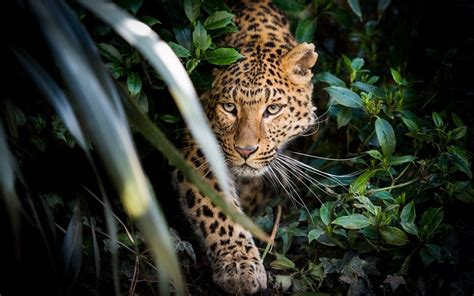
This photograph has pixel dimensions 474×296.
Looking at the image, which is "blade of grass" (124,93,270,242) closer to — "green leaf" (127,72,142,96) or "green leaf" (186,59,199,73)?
"green leaf" (127,72,142,96)

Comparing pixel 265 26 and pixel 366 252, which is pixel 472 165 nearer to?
pixel 366 252

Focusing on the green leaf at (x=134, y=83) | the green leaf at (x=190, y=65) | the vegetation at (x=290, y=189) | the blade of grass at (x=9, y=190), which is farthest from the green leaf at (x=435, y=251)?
the blade of grass at (x=9, y=190)

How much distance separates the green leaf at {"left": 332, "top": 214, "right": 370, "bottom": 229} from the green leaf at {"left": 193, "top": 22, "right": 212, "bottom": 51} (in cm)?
112

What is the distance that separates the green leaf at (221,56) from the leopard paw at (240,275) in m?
1.04

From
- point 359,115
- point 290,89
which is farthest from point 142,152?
point 359,115

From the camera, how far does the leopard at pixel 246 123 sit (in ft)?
11.7

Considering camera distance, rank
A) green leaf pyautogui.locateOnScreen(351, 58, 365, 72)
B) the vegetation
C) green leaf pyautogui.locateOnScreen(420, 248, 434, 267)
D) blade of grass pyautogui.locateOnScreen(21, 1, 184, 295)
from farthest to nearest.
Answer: green leaf pyautogui.locateOnScreen(351, 58, 365, 72) → green leaf pyautogui.locateOnScreen(420, 248, 434, 267) → the vegetation → blade of grass pyautogui.locateOnScreen(21, 1, 184, 295)

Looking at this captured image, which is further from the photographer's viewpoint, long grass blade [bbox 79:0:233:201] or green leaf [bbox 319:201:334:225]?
green leaf [bbox 319:201:334:225]

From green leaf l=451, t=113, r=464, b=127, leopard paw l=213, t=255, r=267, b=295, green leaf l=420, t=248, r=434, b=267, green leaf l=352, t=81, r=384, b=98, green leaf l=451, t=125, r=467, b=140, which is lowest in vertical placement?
green leaf l=420, t=248, r=434, b=267

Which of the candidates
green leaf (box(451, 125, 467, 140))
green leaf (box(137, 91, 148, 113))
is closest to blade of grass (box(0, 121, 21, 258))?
green leaf (box(137, 91, 148, 113))

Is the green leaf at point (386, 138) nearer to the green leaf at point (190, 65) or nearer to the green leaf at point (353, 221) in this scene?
the green leaf at point (353, 221)

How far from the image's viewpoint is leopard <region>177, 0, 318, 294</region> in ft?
11.7

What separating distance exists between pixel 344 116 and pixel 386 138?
383 millimetres

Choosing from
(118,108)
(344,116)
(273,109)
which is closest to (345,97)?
(344,116)
